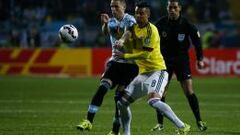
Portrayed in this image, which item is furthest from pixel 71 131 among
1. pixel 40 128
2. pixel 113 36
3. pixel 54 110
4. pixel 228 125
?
pixel 54 110

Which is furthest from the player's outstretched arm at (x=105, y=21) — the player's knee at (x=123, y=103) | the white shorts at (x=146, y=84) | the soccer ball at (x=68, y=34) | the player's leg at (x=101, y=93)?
the player's knee at (x=123, y=103)

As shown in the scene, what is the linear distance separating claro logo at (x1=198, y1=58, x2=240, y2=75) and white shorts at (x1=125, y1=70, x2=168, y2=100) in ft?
67.0

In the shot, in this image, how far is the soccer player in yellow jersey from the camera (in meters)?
11.2

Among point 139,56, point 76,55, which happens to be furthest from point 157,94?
point 76,55

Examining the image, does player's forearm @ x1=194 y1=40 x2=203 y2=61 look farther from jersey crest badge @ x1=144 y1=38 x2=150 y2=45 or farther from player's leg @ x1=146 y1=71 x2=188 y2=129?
jersey crest badge @ x1=144 y1=38 x2=150 y2=45

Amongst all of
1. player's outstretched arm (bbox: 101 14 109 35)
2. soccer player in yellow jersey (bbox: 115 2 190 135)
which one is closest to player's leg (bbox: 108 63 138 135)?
player's outstretched arm (bbox: 101 14 109 35)

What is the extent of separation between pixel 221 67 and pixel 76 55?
6.39m

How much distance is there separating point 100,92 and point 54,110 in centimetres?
610

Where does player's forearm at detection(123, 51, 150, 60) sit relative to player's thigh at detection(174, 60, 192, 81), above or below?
above

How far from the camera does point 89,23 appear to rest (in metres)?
35.8

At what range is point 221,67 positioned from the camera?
31.9 metres

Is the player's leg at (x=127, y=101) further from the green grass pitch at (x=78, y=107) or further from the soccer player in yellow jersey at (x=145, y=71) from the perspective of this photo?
the green grass pitch at (x=78, y=107)

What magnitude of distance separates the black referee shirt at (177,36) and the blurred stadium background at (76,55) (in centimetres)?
477

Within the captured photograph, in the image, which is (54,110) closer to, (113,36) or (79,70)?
(113,36)
